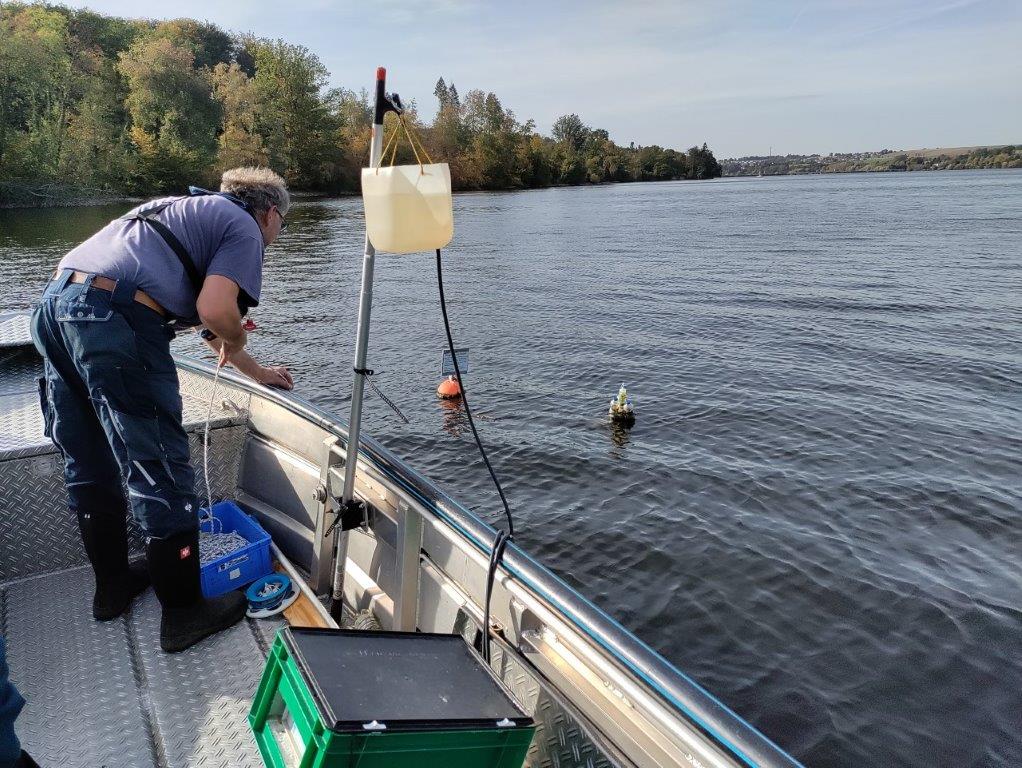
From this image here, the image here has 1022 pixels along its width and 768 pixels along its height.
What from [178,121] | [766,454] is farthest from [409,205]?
[178,121]

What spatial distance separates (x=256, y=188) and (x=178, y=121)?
6395cm

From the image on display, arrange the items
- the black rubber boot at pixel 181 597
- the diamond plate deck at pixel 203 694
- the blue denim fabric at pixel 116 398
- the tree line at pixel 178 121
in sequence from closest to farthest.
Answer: the diamond plate deck at pixel 203 694 → the blue denim fabric at pixel 116 398 → the black rubber boot at pixel 181 597 → the tree line at pixel 178 121

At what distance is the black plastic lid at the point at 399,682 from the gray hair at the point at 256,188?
176 cm

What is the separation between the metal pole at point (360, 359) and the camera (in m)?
2.53

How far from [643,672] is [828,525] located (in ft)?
22.7

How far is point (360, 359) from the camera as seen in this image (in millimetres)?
2852

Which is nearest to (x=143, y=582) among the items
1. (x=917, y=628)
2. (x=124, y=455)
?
(x=124, y=455)

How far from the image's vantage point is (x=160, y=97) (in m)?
58.0

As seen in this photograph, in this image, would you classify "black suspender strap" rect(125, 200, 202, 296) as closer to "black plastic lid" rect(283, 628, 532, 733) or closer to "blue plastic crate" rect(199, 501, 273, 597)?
"blue plastic crate" rect(199, 501, 273, 597)

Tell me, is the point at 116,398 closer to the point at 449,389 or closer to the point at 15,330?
the point at 15,330

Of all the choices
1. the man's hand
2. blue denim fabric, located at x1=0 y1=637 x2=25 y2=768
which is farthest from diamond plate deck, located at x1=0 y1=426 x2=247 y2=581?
blue denim fabric, located at x1=0 y1=637 x2=25 y2=768

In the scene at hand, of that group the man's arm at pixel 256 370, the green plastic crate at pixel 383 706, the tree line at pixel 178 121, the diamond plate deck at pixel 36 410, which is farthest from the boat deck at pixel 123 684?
the tree line at pixel 178 121

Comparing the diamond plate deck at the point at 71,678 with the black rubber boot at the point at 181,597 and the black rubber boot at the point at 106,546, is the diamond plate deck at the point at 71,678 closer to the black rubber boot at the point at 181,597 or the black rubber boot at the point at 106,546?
the black rubber boot at the point at 106,546

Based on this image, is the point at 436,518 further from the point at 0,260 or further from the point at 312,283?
the point at 0,260
